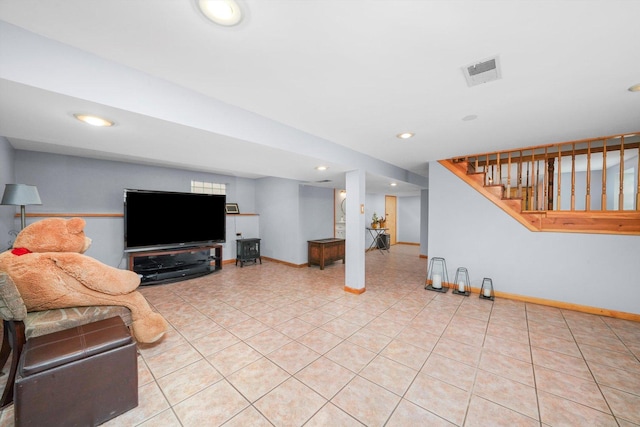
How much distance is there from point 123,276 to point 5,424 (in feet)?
3.20

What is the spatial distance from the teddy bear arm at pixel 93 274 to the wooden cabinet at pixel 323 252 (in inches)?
147

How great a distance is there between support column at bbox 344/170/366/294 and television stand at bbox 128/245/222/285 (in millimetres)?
3014

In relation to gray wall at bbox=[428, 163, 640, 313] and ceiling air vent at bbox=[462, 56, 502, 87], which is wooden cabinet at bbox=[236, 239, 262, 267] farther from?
ceiling air vent at bbox=[462, 56, 502, 87]

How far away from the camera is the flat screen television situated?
4121 mm

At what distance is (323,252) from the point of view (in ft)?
17.7

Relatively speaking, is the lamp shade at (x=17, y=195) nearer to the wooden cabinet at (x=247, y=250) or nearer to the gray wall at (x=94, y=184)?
the gray wall at (x=94, y=184)

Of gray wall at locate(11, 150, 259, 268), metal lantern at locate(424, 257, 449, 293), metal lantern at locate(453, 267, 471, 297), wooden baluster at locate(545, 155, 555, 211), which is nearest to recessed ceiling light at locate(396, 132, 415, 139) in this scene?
metal lantern at locate(424, 257, 449, 293)

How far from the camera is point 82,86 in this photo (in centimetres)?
138

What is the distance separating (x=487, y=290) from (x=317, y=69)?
3786mm

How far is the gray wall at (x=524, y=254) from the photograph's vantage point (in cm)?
287

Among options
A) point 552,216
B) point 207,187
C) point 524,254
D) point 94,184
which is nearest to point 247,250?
point 207,187

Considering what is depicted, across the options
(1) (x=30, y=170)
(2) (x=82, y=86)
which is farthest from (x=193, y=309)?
(1) (x=30, y=170)

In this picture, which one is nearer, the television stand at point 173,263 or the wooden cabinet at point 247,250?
the television stand at point 173,263

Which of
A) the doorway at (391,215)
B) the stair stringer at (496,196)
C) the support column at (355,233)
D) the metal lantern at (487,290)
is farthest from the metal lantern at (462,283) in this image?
the doorway at (391,215)
